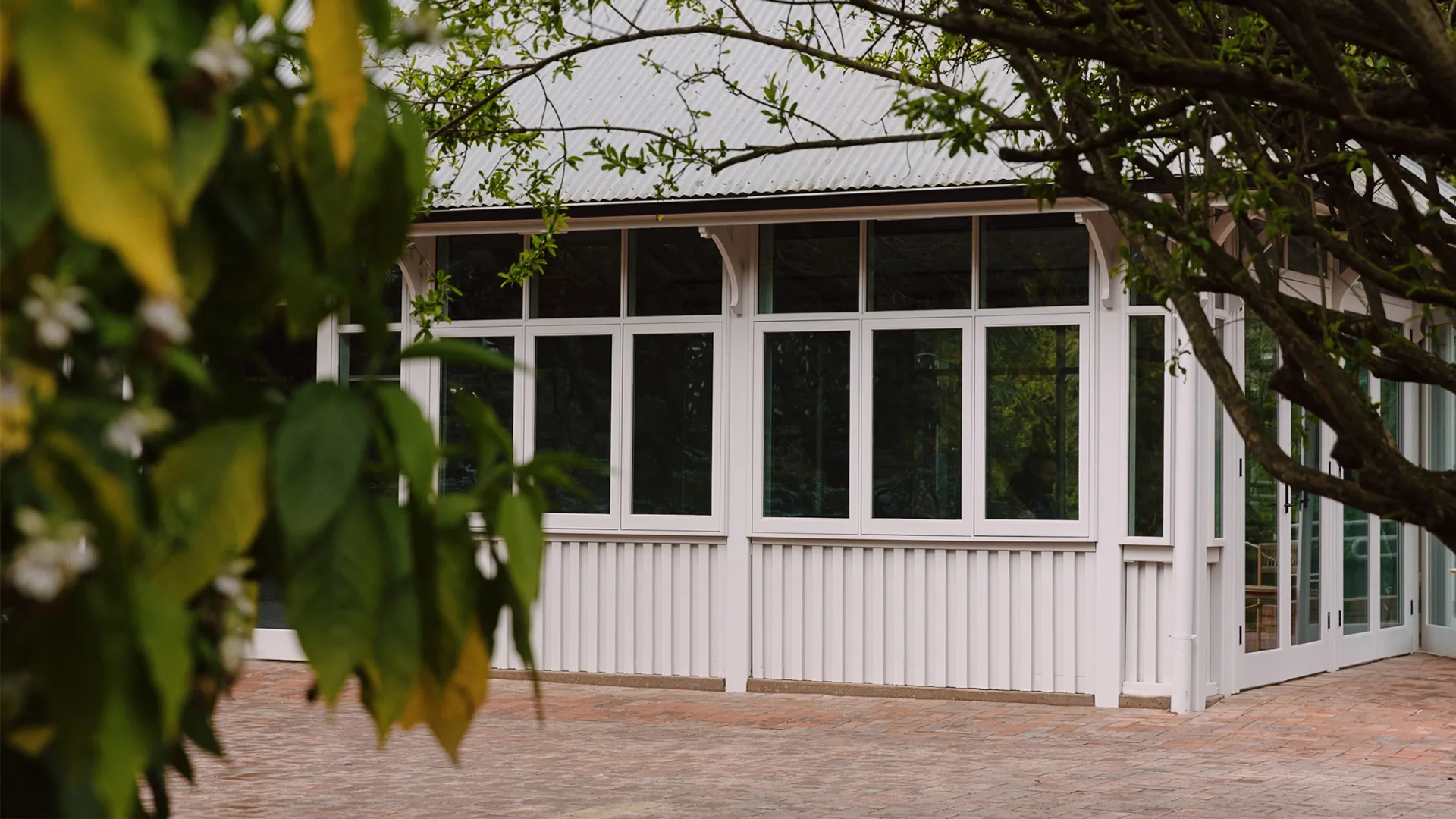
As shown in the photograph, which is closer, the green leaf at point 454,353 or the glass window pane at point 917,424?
the green leaf at point 454,353

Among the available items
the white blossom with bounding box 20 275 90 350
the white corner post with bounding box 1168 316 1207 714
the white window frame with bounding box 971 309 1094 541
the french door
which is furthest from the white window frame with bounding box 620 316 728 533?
the white blossom with bounding box 20 275 90 350

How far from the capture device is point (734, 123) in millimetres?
12953

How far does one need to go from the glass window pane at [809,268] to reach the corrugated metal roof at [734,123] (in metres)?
0.54

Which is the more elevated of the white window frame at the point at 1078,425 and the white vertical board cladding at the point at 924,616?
the white window frame at the point at 1078,425

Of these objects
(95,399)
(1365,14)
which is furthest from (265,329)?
(1365,14)

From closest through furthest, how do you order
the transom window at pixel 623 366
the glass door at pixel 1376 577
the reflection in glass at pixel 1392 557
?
the transom window at pixel 623 366
the glass door at pixel 1376 577
the reflection in glass at pixel 1392 557

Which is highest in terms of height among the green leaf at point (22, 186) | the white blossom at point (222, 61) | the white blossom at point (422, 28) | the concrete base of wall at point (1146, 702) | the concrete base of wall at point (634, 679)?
the white blossom at point (422, 28)

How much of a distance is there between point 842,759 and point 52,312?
9031 millimetres

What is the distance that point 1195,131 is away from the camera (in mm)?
4742

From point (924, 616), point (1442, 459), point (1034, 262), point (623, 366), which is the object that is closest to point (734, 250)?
point (623, 366)

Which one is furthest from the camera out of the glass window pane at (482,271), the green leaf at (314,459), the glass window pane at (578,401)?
the glass window pane at (482,271)

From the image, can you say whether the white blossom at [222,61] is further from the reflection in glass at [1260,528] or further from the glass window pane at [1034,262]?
the reflection in glass at [1260,528]

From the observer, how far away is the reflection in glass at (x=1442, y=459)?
51.8ft

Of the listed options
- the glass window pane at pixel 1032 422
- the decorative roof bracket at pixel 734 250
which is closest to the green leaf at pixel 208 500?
the glass window pane at pixel 1032 422
